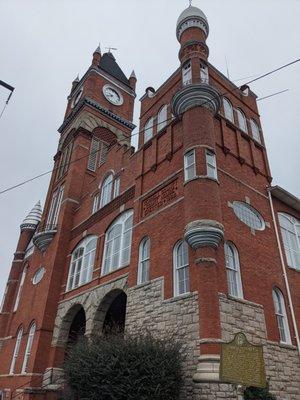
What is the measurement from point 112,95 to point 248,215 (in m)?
21.7

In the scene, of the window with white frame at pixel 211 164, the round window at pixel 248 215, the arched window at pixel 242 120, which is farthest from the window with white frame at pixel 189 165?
the arched window at pixel 242 120

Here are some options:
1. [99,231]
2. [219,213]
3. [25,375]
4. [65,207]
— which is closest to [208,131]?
[219,213]

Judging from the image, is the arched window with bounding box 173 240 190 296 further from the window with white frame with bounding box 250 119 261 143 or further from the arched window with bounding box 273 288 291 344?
the window with white frame with bounding box 250 119 261 143

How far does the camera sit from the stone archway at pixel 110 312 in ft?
55.1

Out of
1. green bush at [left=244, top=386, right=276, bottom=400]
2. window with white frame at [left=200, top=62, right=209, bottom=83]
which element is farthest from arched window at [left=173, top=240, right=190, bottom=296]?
window with white frame at [left=200, top=62, right=209, bottom=83]

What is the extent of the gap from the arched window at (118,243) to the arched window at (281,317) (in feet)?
21.8

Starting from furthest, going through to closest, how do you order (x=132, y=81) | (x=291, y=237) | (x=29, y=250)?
(x=132, y=81), (x=29, y=250), (x=291, y=237)

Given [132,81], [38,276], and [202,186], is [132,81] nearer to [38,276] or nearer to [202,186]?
[38,276]

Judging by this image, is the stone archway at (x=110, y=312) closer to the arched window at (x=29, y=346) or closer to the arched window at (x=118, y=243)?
the arched window at (x=118, y=243)

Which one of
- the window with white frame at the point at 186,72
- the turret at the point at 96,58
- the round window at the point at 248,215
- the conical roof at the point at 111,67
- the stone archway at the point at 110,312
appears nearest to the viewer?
the round window at the point at 248,215

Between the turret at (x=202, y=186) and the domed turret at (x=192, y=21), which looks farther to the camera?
the domed turret at (x=192, y=21)

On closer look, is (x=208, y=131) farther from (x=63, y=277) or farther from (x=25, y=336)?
(x=25, y=336)

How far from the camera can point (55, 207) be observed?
27141 mm

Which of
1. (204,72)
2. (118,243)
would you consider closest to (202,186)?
(118,243)
